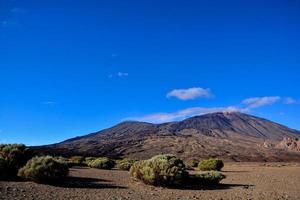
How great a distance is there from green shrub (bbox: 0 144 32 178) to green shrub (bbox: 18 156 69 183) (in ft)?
5.86

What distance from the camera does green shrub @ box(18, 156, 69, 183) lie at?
17359mm

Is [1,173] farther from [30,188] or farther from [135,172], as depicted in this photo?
[135,172]

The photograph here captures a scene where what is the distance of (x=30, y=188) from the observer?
15.4m

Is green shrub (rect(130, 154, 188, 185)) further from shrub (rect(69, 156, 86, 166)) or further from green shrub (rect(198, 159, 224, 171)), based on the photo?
green shrub (rect(198, 159, 224, 171))

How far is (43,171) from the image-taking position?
17.5 m

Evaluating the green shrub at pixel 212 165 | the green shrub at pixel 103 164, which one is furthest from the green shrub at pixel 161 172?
the green shrub at pixel 212 165

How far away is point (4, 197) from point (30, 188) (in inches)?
96.0

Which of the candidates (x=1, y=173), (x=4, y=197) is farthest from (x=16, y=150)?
(x=4, y=197)

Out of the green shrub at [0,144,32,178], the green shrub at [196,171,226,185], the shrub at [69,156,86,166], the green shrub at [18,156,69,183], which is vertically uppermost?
the shrub at [69,156,86,166]

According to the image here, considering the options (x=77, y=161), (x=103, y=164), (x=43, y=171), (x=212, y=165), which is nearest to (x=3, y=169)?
(x=43, y=171)

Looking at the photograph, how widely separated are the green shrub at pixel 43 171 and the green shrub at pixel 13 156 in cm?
178

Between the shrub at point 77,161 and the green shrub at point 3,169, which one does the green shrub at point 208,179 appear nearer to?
the green shrub at point 3,169

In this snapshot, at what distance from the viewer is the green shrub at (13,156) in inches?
775

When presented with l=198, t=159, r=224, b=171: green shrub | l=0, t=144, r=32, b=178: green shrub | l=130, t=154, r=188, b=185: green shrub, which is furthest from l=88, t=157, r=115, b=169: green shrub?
l=130, t=154, r=188, b=185: green shrub
